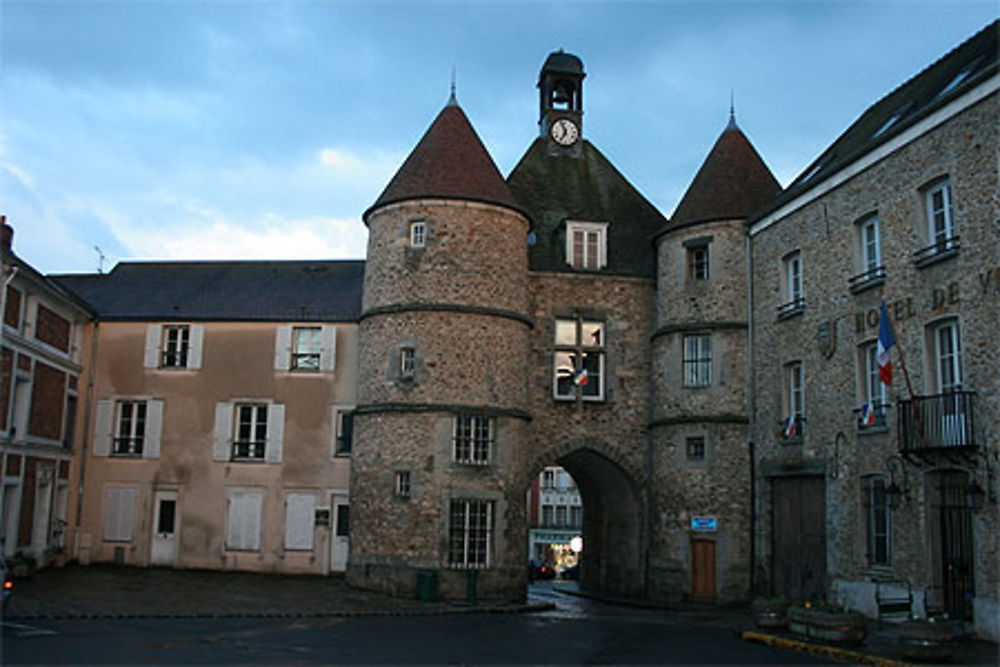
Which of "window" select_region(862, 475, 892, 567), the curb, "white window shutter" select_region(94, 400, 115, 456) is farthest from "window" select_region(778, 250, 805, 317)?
"white window shutter" select_region(94, 400, 115, 456)

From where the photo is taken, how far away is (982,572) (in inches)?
605

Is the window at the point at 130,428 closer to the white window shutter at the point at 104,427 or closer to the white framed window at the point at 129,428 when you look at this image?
the white framed window at the point at 129,428

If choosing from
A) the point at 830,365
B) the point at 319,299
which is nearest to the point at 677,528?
the point at 830,365

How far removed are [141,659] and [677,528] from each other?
14.3m

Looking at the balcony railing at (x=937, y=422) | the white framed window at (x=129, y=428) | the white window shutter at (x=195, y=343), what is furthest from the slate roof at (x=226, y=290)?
the balcony railing at (x=937, y=422)

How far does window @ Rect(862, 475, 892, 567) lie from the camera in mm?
18125

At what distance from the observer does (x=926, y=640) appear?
13.1 meters

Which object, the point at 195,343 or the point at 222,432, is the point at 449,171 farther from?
the point at 222,432

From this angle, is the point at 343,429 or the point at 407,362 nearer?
the point at 407,362

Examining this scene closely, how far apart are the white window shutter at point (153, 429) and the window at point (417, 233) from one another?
858cm

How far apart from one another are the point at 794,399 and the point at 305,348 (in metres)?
12.8

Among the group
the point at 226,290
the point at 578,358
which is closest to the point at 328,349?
the point at 226,290

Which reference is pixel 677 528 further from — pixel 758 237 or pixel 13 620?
pixel 13 620

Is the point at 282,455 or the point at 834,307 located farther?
the point at 282,455
